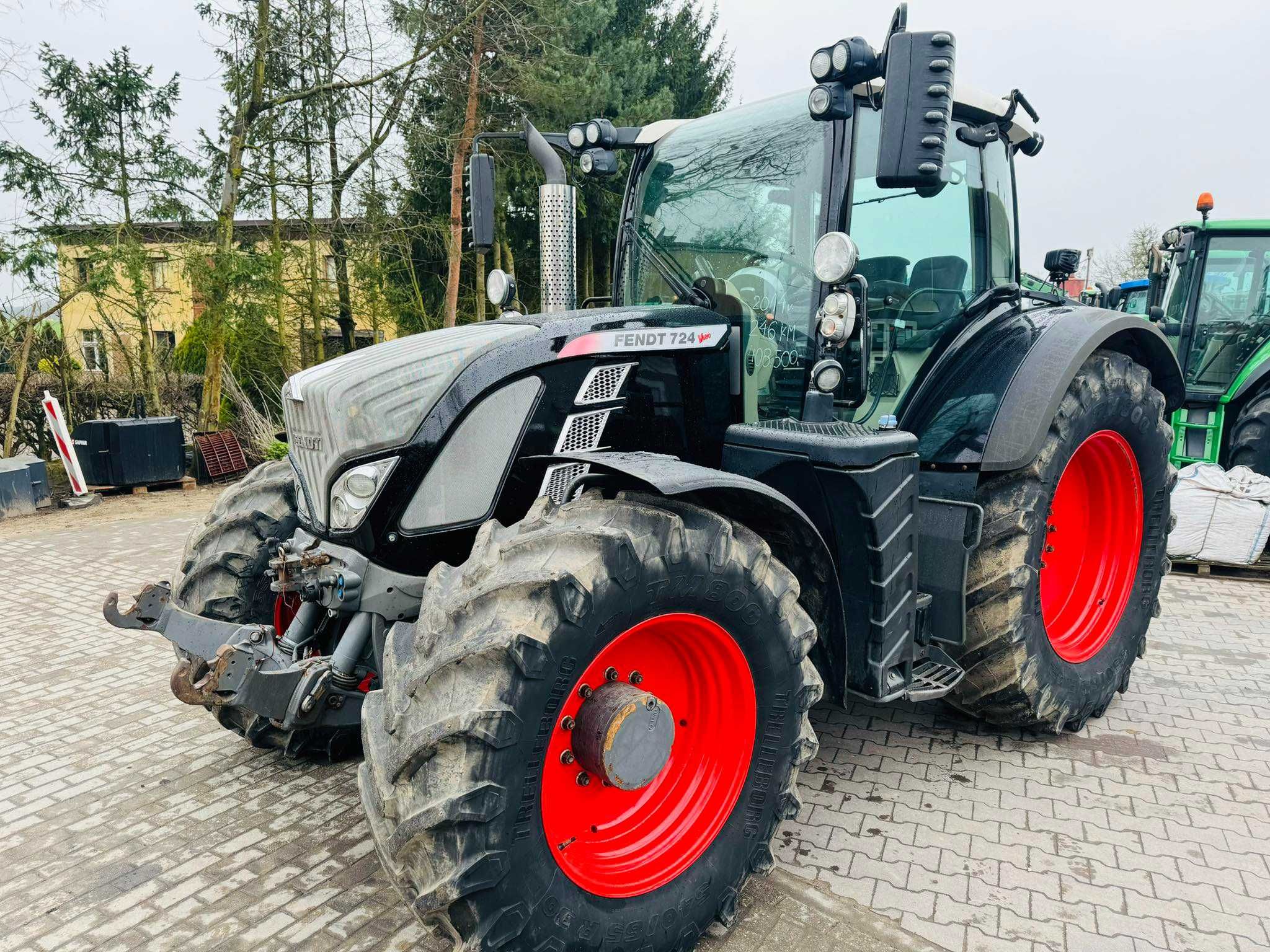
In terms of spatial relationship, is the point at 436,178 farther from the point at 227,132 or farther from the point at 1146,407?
the point at 1146,407

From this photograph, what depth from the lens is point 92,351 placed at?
1224 centimetres

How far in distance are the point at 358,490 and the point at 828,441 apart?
1434 mm

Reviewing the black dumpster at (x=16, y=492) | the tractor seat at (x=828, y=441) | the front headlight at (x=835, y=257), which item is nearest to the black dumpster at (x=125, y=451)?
the black dumpster at (x=16, y=492)

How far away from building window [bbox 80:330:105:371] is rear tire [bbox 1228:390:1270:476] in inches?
526

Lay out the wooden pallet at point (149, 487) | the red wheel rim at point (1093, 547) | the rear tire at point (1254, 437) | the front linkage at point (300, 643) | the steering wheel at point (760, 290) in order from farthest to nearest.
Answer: the wooden pallet at point (149, 487)
the rear tire at point (1254, 437)
the red wheel rim at point (1093, 547)
the steering wheel at point (760, 290)
the front linkage at point (300, 643)

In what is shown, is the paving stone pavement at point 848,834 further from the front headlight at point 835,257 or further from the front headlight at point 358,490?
the front headlight at point 835,257

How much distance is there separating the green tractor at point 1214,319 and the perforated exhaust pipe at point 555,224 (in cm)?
619

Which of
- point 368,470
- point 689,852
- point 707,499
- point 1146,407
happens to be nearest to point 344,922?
point 689,852

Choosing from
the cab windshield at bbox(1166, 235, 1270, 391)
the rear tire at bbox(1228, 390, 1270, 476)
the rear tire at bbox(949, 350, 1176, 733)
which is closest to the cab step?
the rear tire at bbox(949, 350, 1176, 733)

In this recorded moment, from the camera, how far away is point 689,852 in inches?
92.4

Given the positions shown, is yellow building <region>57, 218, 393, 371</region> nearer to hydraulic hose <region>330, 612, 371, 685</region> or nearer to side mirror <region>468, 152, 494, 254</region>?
side mirror <region>468, 152, 494, 254</region>

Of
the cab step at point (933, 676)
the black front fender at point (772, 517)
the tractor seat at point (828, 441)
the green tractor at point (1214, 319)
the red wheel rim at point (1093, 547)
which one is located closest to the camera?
the black front fender at point (772, 517)

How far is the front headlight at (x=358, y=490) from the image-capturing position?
250cm

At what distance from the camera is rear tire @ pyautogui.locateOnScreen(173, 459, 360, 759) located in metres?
3.13
